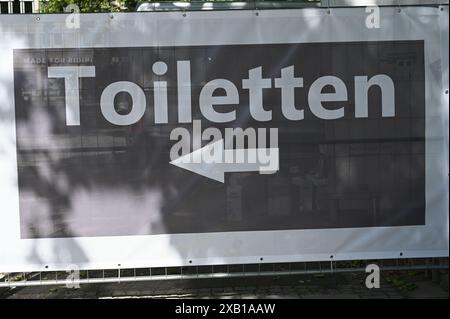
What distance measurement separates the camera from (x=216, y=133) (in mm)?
4496

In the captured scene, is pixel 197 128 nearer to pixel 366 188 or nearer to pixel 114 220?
pixel 114 220

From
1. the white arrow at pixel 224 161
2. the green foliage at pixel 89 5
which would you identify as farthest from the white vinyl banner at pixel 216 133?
the green foliage at pixel 89 5

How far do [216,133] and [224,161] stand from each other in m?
0.24

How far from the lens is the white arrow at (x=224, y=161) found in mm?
4492

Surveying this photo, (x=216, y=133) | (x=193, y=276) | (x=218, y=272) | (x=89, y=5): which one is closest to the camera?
(x=216, y=133)

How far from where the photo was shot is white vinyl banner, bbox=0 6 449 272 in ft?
14.5

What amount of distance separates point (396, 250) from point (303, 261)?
81 cm

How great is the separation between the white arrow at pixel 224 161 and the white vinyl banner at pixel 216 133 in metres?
0.01

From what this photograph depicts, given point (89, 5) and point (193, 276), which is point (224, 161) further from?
point (89, 5)

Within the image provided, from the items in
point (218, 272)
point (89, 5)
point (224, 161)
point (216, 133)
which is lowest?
point (218, 272)

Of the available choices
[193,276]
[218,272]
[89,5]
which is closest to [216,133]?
[193,276]

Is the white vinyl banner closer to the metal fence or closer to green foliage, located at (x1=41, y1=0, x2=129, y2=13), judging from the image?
the metal fence

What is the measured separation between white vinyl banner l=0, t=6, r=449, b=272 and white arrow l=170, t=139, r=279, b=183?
12 millimetres
